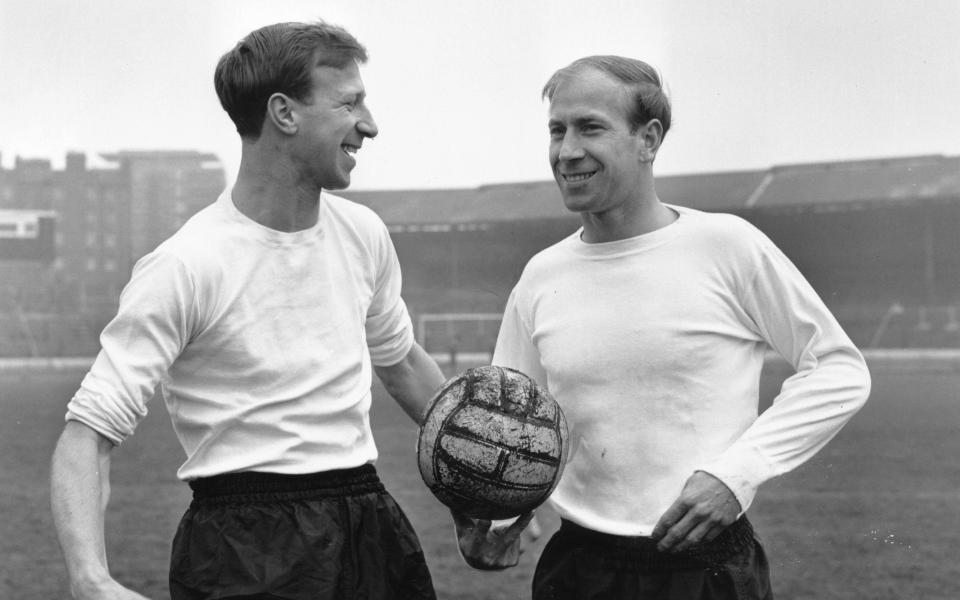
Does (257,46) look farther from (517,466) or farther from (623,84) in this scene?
(517,466)

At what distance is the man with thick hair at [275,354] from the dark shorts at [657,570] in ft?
1.11

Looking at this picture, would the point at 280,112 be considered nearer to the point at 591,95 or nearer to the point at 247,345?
the point at 247,345

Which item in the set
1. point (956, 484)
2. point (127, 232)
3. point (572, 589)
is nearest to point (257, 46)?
point (572, 589)

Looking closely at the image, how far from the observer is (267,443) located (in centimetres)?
251

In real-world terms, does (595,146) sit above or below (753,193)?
above

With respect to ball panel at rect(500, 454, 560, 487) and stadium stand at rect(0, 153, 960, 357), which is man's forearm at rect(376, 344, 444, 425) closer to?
ball panel at rect(500, 454, 560, 487)

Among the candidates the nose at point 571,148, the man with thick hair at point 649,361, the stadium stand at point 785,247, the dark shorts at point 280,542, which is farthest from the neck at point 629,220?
the stadium stand at point 785,247

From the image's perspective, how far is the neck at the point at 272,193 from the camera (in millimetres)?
2592

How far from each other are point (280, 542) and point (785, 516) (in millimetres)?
7743

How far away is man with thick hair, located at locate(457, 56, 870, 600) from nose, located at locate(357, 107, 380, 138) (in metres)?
0.39

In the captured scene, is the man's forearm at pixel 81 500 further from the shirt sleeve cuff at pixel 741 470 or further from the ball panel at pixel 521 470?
the shirt sleeve cuff at pixel 741 470

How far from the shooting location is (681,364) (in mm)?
2496

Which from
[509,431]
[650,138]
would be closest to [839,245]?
[650,138]

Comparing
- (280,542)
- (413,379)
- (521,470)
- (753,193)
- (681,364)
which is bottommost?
(753,193)
